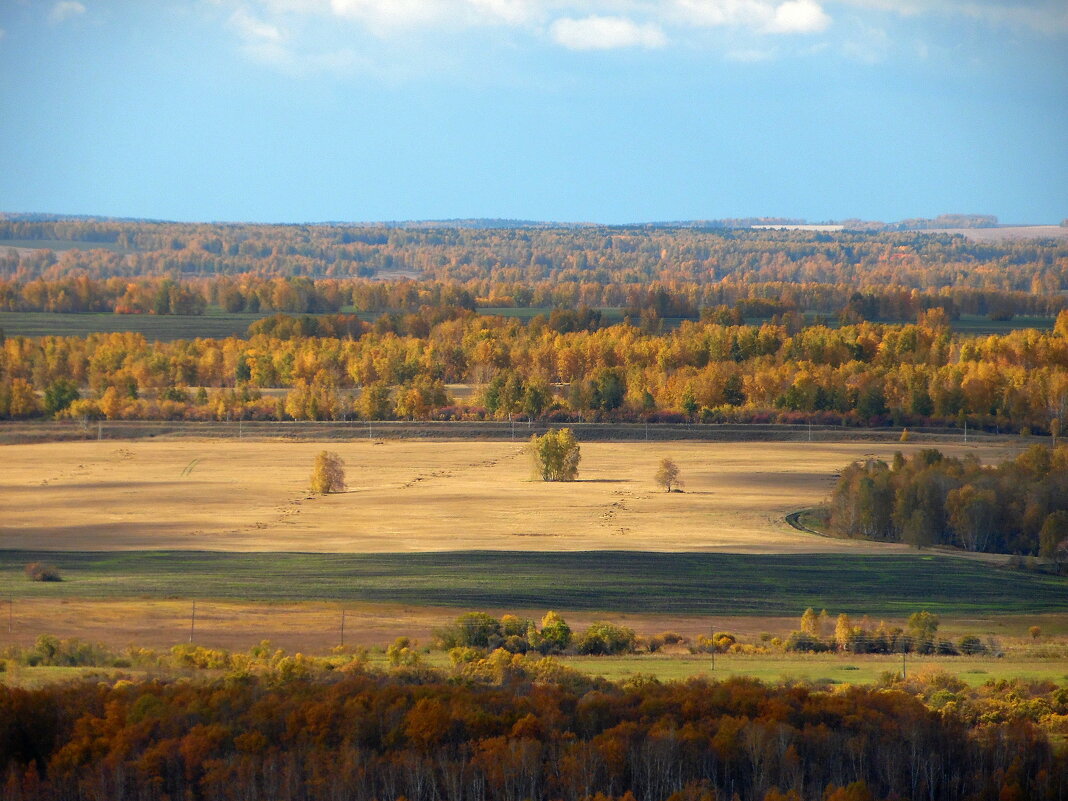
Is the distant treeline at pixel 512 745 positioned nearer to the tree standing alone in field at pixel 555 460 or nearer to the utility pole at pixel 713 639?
the utility pole at pixel 713 639

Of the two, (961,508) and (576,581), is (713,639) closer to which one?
(576,581)

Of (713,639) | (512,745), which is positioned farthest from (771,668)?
(512,745)

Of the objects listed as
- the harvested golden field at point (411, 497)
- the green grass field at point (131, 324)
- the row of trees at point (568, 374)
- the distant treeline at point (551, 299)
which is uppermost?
the distant treeline at point (551, 299)

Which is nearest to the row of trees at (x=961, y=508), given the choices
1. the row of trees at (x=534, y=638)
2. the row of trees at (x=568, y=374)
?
the row of trees at (x=534, y=638)

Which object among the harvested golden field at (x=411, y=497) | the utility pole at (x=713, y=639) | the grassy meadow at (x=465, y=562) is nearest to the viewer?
the utility pole at (x=713, y=639)

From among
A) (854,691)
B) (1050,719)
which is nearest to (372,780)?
(854,691)

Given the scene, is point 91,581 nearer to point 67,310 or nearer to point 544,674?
point 544,674
